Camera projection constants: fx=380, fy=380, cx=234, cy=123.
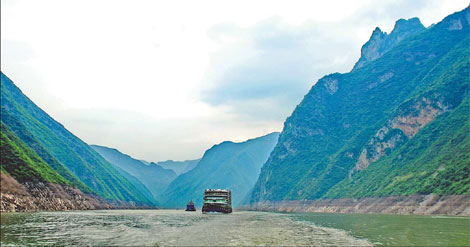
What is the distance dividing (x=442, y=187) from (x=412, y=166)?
45.2 metres

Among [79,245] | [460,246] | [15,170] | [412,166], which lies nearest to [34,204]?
[15,170]

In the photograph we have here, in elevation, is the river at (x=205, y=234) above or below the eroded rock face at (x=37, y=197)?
below

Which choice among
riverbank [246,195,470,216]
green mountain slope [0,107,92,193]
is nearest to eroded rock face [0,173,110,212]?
green mountain slope [0,107,92,193]

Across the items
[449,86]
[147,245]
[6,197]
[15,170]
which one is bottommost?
[147,245]

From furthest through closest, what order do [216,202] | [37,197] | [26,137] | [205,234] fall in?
[26,137], [216,202], [37,197], [205,234]

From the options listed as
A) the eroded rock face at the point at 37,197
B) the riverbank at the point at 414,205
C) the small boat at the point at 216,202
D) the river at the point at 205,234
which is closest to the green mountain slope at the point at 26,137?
the eroded rock face at the point at 37,197

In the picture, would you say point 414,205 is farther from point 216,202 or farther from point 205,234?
point 205,234

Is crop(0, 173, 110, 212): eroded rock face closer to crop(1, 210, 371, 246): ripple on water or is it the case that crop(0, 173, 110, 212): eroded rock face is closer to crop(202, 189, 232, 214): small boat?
crop(1, 210, 371, 246): ripple on water

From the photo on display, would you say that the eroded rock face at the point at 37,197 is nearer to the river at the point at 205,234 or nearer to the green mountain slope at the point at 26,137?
the river at the point at 205,234

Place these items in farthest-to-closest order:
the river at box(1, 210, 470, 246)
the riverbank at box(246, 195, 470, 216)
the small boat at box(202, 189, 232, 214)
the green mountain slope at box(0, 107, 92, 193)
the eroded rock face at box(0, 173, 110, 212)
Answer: the green mountain slope at box(0, 107, 92, 193), the small boat at box(202, 189, 232, 214), the riverbank at box(246, 195, 470, 216), the eroded rock face at box(0, 173, 110, 212), the river at box(1, 210, 470, 246)

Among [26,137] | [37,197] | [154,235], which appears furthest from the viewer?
[26,137]

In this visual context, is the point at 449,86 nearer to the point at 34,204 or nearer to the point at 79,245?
the point at 34,204

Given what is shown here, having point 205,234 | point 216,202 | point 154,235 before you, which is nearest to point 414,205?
point 216,202

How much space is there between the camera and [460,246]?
34438 mm
